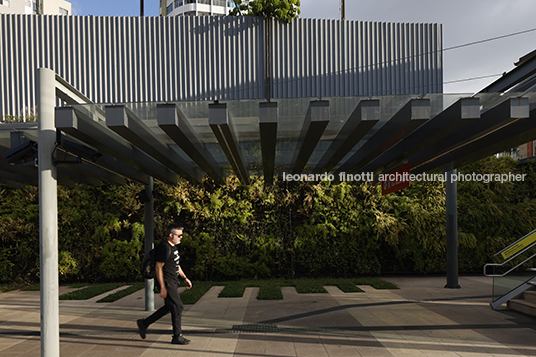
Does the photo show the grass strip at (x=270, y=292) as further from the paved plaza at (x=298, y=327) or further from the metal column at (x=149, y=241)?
the metal column at (x=149, y=241)

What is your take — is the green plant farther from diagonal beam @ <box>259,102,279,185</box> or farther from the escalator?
the escalator

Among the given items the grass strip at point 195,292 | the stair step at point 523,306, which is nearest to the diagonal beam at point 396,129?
the stair step at point 523,306

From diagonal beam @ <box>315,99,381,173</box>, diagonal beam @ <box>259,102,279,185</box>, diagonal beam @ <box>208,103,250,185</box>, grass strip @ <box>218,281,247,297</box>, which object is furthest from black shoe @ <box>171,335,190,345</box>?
grass strip @ <box>218,281,247,297</box>

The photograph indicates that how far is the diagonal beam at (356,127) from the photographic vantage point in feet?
15.4

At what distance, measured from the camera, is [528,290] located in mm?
7344

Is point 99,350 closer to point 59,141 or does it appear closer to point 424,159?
point 59,141

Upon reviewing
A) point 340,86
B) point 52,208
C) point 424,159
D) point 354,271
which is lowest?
point 354,271

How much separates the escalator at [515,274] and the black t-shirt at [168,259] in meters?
5.89

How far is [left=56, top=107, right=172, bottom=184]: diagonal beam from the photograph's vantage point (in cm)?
463

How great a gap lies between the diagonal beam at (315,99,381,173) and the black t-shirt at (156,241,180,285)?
9.04 ft

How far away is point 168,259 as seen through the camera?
5.24 m

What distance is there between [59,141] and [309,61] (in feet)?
32.6

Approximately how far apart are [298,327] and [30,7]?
72.8 metres

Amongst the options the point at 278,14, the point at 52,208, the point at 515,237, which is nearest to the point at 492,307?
the point at 515,237
